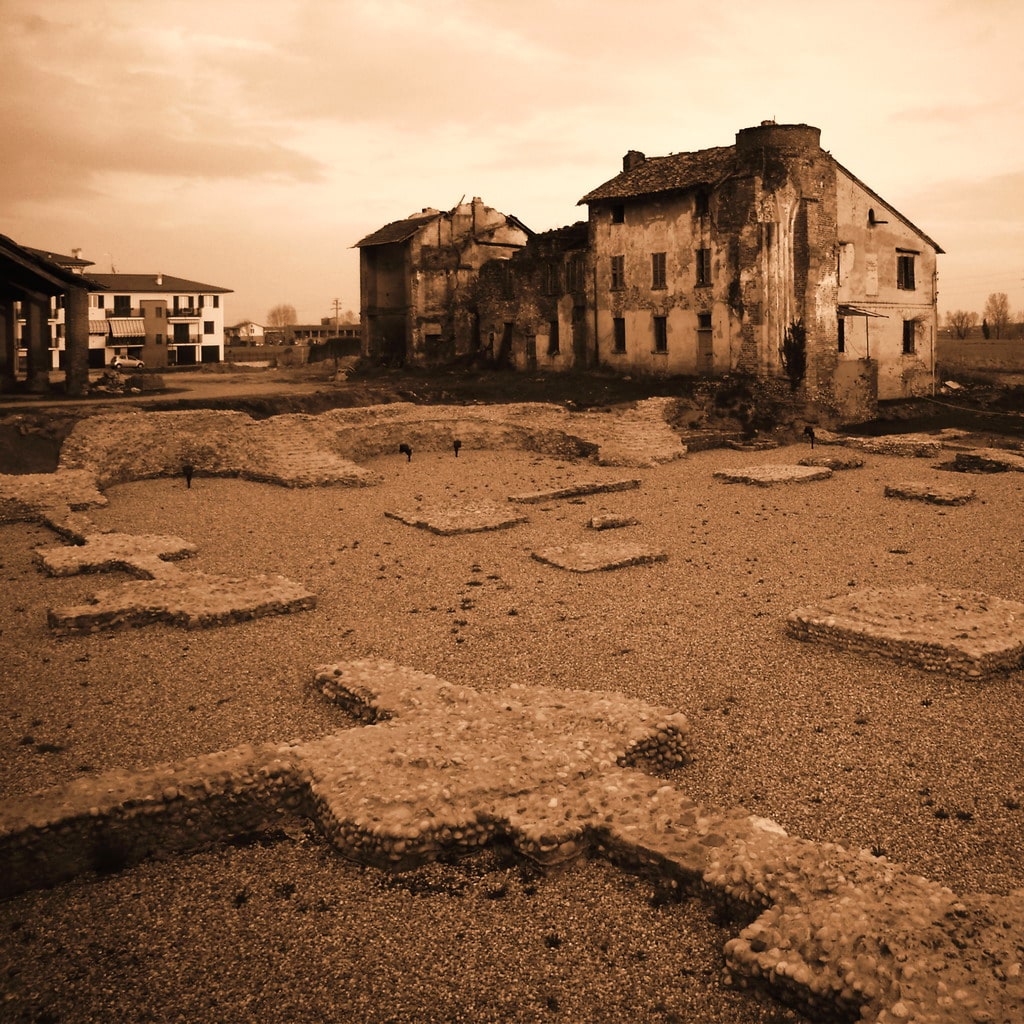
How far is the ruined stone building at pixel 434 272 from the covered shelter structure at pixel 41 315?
1746 cm

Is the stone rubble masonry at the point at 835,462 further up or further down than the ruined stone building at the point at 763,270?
further down

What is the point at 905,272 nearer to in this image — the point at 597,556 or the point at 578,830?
the point at 597,556

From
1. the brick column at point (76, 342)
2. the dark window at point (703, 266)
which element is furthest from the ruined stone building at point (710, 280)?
the brick column at point (76, 342)

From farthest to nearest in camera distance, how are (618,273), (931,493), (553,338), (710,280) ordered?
(553,338)
(618,273)
(710,280)
(931,493)

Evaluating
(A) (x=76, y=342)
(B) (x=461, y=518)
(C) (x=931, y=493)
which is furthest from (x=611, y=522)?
(A) (x=76, y=342)

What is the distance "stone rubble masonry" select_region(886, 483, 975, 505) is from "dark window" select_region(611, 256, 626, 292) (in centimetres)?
2106

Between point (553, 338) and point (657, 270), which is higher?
point (657, 270)

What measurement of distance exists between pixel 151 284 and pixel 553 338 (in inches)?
1779

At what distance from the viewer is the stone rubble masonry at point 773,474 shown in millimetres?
18344

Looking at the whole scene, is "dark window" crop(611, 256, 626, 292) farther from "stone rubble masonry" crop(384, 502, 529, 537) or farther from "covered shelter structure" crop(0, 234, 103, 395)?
"stone rubble masonry" crop(384, 502, 529, 537)

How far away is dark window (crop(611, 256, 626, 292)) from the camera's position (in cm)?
3656

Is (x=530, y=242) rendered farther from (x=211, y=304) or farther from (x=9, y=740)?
(x=211, y=304)

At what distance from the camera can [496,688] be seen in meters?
7.57

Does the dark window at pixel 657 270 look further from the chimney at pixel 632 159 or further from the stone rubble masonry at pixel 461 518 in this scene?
the stone rubble masonry at pixel 461 518
